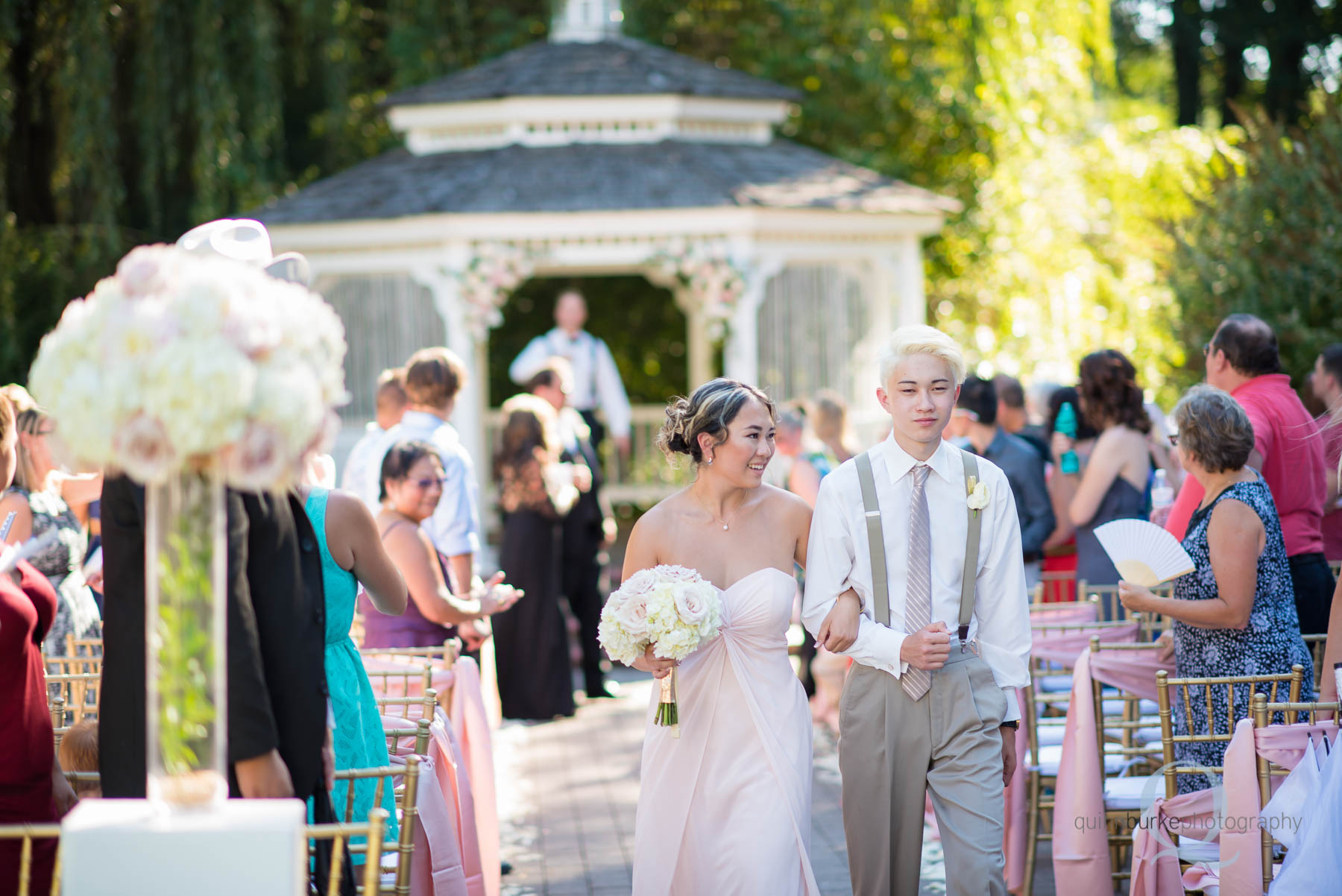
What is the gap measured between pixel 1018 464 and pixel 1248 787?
135 inches

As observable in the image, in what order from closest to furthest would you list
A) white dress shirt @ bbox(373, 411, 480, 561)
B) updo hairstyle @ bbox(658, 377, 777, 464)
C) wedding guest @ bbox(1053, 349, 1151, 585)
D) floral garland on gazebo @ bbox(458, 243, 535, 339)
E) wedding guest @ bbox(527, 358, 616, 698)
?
updo hairstyle @ bbox(658, 377, 777, 464), wedding guest @ bbox(1053, 349, 1151, 585), white dress shirt @ bbox(373, 411, 480, 561), wedding guest @ bbox(527, 358, 616, 698), floral garland on gazebo @ bbox(458, 243, 535, 339)

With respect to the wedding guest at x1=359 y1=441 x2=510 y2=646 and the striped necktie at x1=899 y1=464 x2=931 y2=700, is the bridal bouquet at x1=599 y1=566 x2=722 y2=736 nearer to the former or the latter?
the striped necktie at x1=899 y1=464 x2=931 y2=700

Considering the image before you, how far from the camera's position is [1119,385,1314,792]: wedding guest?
461cm

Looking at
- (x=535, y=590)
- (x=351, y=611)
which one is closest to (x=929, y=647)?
(x=351, y=611)

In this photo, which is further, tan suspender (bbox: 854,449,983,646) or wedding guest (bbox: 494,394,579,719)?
wedding guest (bbox: 494,394,579,719)

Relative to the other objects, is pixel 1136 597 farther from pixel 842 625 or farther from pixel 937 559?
pixel 842 625

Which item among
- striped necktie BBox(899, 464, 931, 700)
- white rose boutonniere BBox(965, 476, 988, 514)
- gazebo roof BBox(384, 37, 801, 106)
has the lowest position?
striped necktie BBox(899, 464, 931, 700)

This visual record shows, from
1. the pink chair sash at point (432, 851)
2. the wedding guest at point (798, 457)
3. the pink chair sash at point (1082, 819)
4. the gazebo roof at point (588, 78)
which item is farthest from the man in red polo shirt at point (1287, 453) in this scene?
the gazebo roof at point (588, 78)

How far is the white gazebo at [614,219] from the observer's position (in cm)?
1260

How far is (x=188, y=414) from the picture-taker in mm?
2455

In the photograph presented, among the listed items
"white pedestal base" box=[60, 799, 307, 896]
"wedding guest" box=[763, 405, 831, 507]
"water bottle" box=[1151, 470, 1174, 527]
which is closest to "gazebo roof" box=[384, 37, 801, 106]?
"wedding guest" box=[763, 405, 831, 507]

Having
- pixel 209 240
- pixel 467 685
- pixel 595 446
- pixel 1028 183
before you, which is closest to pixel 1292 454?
pixel 467 685

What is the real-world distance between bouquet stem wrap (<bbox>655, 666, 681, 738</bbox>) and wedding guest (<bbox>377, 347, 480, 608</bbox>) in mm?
2732

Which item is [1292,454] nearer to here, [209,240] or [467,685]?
[467,685]
